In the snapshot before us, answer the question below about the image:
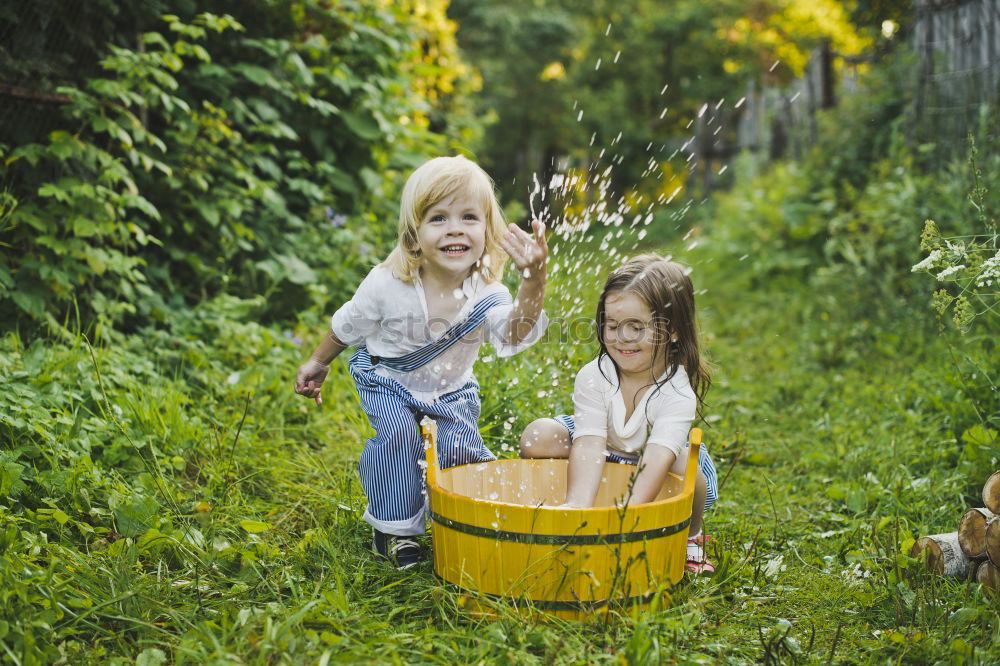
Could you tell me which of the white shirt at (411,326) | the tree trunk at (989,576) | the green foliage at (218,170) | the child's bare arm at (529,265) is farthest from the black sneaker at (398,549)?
the green foliage at (218,170)

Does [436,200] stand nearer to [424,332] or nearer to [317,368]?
[424,332]

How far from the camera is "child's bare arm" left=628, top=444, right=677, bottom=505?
89.7 inches

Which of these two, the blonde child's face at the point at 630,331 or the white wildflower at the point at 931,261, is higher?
the white wildflower at the point at 931,261

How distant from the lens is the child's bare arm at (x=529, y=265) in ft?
7.27

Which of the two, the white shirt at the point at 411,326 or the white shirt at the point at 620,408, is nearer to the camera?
the white shirt at the point at 620,408

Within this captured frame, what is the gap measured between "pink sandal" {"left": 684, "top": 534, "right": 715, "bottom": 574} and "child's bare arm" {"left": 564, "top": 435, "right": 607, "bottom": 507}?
29 cm

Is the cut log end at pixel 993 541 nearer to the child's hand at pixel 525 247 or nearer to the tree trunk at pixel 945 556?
the tree trunk at pixel 945 556

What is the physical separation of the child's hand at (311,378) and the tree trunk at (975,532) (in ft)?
5.77

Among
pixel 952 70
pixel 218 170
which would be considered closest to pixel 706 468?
pixel 218 170

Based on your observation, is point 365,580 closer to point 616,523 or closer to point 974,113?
point 616,523

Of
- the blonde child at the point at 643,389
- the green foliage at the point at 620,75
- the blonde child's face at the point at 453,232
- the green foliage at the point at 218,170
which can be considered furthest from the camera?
the green foliage at the point at 620,75

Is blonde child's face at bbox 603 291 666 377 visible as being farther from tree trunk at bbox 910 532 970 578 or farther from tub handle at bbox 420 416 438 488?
tree trunk at bbox 910 532 970 578

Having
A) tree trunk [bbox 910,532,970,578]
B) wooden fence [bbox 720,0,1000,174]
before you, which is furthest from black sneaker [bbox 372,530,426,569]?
wooden fence [bbox 720,0,1000,174]

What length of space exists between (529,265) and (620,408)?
51cm
